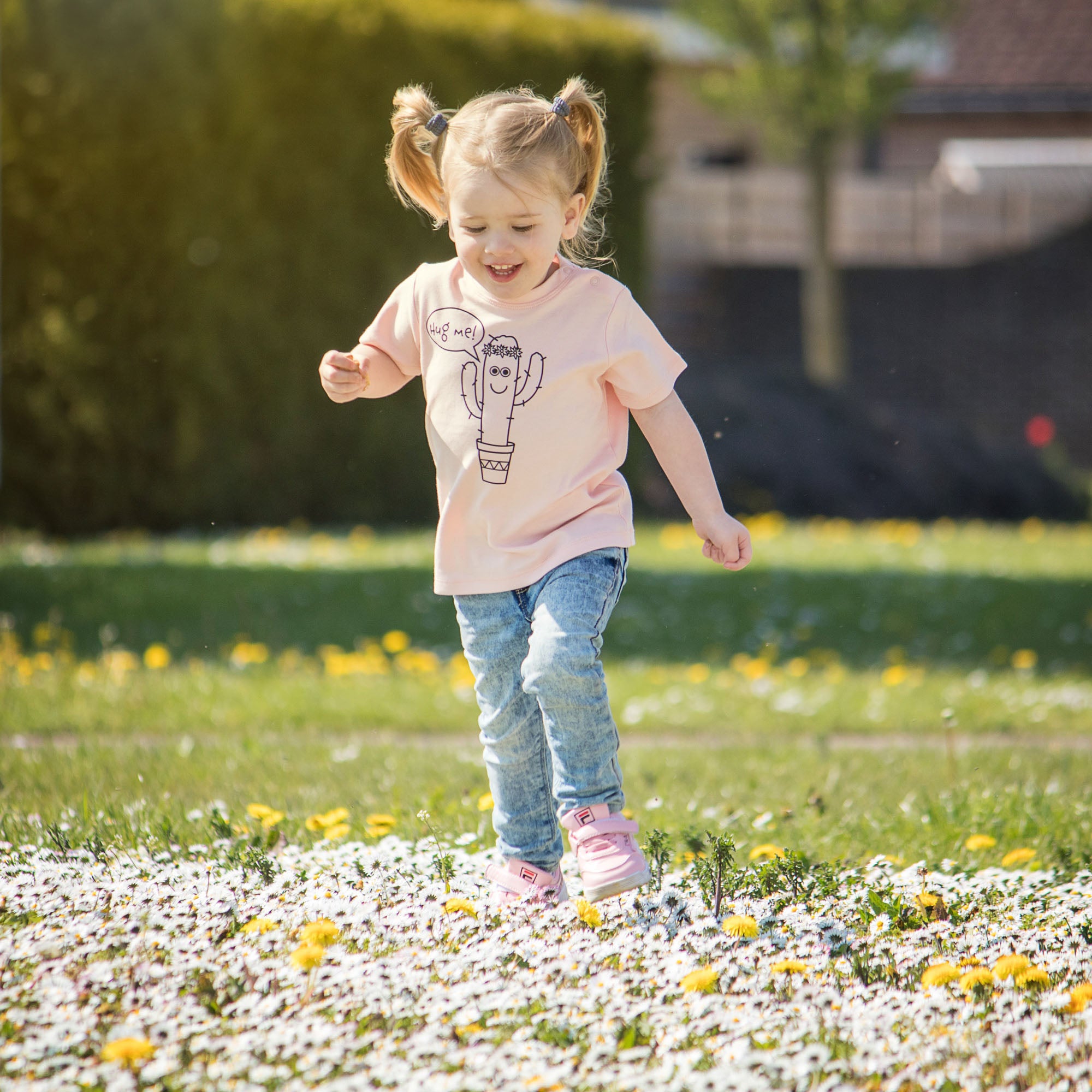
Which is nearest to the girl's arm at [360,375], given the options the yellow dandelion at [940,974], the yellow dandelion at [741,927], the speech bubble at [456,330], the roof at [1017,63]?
the speech bubble at [456,330]

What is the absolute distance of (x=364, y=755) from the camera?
416cm

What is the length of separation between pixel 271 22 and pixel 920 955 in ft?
28.6

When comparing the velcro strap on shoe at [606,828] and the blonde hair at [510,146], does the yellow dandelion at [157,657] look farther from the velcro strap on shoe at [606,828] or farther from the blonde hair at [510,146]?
the velcro strap on shoe at [606,828]

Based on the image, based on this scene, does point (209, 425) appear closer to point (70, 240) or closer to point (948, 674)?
point (70, 240)

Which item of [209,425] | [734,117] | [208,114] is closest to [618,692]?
[209,425]

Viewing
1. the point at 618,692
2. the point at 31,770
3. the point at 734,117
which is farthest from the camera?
the point at 734,117

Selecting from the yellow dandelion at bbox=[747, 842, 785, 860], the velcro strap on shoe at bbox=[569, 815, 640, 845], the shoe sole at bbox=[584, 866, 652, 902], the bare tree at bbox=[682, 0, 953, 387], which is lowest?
the yellow dandelion at bbox=[747, 842, 785, 860]

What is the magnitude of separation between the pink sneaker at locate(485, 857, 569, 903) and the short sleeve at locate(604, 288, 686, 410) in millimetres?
941

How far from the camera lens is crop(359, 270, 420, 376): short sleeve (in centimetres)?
279

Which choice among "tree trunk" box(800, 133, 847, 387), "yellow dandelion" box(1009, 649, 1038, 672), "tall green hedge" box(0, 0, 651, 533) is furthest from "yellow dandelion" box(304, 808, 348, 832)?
"tree trunk" box(800, 133, 847, 387)

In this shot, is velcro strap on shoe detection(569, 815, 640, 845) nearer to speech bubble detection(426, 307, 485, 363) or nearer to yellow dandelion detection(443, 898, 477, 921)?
yellow dandelion detection(443, 898, 477, 921)

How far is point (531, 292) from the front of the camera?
2.63 meters

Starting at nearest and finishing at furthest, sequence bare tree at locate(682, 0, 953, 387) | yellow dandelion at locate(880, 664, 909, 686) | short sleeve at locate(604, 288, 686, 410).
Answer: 1. short sleeve at locate(604, 288, 686, 410)
2. yellow dandelion at locate(880, 664, 909, 686)
3. bare tree at locate(682, 0, 953, 387)

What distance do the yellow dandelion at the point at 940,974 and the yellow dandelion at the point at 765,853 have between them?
50cm
